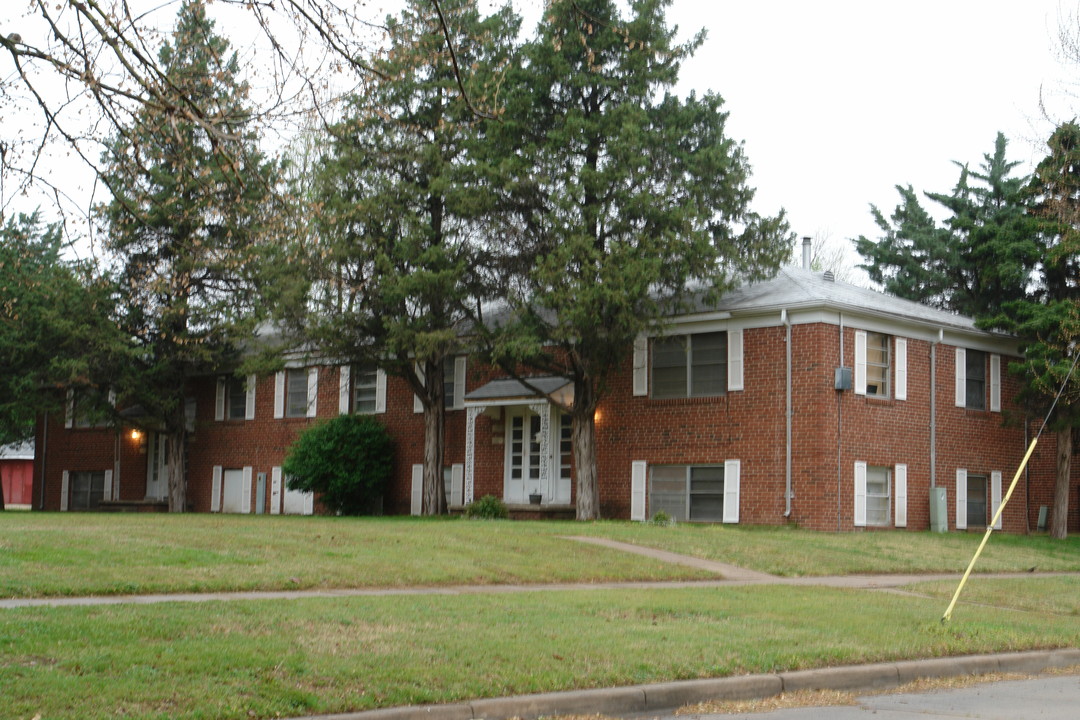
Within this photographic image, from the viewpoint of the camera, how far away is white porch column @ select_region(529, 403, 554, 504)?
3102cm

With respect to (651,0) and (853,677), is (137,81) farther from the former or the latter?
(651,0)

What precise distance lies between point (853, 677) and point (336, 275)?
66.7ft

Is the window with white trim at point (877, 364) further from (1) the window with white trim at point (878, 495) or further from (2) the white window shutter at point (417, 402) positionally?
(2) the white window shutter at point (417, 402)

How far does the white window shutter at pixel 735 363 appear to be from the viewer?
2886 cm

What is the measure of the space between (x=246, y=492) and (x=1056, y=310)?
77.8ft

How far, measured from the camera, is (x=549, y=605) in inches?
528

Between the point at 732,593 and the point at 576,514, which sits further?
the point at 576,514

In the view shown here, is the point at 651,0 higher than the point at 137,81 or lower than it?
higher

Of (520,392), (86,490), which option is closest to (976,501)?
(520,392)

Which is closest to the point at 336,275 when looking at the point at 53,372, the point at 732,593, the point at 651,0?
the point at 651,0

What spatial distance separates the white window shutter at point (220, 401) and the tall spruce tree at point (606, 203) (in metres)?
14.9

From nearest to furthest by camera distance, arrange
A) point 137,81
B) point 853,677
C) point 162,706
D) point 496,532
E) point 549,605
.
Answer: point 162,706, point 137,81, point 853,677, point 549,605, point 496,532

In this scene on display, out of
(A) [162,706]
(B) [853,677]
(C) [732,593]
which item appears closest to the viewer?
(A) [162,706]

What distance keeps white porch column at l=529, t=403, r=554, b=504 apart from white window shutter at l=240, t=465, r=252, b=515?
11.8 metres
